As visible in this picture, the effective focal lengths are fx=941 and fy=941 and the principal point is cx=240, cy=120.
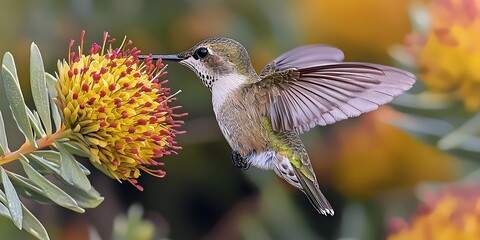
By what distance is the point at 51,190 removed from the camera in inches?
35.4

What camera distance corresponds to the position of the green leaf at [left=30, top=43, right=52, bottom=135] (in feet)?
2.92

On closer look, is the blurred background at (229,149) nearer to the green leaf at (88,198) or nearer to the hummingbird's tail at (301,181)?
the hummingbird's tail at (301,181)

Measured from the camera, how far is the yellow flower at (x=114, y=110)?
96 cm

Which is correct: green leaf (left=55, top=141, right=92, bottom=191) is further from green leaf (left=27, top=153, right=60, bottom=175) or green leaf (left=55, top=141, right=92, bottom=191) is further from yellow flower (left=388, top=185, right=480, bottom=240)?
yellow flower (left=388, top=185, right=480, bottom=240)

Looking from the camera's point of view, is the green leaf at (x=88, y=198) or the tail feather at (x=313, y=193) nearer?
the green leaf at (x=88, y=198)

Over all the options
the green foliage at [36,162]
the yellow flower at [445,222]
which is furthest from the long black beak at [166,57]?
the yellow flower at [445,222]

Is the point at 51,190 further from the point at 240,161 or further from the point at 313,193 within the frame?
the point at 313,193

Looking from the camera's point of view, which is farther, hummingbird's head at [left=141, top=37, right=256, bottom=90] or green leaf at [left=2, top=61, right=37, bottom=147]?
hummingbird's head at [left=141, top=37, right=256, bottom=90]

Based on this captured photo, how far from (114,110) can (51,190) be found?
12 cm

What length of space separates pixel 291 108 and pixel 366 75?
0.11 meters

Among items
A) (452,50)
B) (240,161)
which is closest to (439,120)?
(452,50)

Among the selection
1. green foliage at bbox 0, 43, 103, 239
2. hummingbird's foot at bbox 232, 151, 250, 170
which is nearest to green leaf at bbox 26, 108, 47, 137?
green foliage at bbox 0, 43, 103, 239

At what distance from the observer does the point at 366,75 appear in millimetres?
1088

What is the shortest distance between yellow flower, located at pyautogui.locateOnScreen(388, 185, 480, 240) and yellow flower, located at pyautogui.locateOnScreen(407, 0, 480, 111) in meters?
0.22
